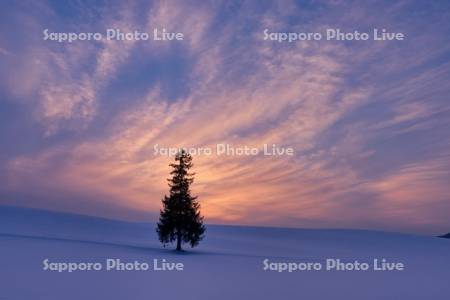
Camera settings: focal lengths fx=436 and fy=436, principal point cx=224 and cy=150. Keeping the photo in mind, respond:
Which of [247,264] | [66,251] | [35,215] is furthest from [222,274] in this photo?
[35,215]

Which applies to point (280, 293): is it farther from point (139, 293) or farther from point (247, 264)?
point (247, 264)

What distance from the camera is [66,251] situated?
3275 cm

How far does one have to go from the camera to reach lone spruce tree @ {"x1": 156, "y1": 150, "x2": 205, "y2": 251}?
42188 millimetres

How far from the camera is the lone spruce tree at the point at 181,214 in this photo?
4219 centimetres

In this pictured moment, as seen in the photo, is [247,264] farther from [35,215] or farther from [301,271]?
[35,215]

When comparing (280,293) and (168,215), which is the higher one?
(168,215)

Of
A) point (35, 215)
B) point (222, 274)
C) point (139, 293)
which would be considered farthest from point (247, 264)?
point (35, 215)

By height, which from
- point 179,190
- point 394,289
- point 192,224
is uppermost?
point 179,190

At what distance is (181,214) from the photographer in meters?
42.8

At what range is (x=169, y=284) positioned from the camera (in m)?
20.8

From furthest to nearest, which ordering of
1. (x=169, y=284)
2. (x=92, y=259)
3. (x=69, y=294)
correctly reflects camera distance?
(x=92, y=259) < (x=169, y=284) < (x=69, y=294)

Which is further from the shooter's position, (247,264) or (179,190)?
(179,190)

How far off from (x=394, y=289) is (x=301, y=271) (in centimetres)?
787

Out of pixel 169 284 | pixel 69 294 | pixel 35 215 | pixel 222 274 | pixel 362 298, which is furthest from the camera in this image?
pixel 35 215
